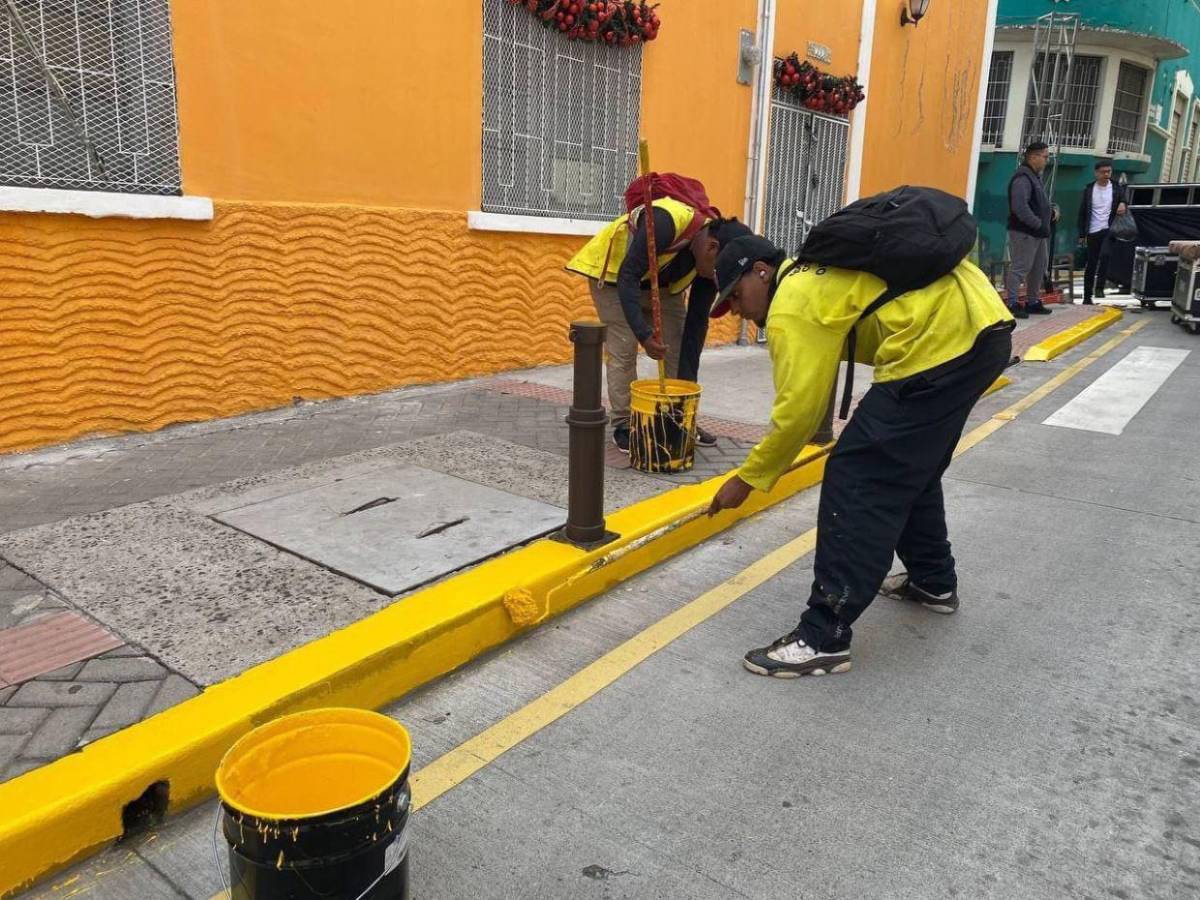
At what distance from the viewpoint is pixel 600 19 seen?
7.80 meters

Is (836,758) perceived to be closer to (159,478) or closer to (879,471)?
(879,471)

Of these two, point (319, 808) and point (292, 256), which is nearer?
point (319, 808)

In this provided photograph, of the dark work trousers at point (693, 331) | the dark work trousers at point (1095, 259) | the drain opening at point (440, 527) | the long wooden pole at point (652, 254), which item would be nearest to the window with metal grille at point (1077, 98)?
the dark work trousers at point (1095, 259)

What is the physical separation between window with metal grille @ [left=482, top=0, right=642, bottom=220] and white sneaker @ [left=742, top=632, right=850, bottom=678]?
5.05m

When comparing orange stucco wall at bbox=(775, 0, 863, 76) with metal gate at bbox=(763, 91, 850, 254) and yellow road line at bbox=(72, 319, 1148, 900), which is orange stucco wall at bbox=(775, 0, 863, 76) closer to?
metal gate at bbox=(763, 91, 850, 254)

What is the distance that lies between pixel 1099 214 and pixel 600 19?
32.8 feet

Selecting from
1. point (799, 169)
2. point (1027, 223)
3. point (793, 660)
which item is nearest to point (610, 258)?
point (793, 660)

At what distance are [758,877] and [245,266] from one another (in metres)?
4.94

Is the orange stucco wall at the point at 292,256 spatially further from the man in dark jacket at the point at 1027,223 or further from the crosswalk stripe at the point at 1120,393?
the man in dark jacket at the point at 1027,223

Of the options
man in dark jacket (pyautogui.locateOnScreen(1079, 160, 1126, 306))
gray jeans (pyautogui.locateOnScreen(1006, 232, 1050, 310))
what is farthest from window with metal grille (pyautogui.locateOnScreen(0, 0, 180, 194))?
man in dark jacket (pyautogui.locateOnScreen(1079, 160, 1126, 306))

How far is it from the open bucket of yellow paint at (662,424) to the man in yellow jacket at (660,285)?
22cm

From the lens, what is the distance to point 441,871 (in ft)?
7.64

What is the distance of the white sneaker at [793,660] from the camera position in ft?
10.8

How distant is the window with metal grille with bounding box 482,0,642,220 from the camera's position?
7.35m
